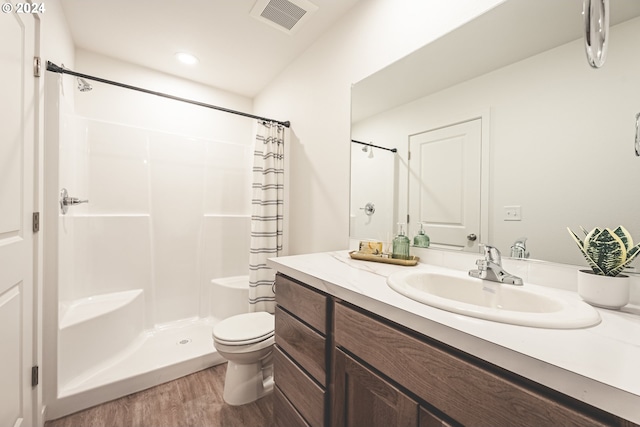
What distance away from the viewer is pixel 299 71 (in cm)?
212

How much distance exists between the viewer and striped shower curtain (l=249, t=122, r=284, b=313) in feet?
6.79

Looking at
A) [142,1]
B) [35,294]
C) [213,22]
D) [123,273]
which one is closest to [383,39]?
[213,22]

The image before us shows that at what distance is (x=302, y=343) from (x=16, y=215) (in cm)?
128

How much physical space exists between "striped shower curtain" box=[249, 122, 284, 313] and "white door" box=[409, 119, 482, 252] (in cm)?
117

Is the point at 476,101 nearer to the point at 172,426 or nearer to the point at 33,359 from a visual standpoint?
the point at 172,426

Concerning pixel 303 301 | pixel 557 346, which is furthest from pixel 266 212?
pixel 557 346

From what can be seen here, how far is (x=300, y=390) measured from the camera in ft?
3.52

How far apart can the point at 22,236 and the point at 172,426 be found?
120 centimetres

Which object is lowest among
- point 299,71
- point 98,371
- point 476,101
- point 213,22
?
point 98,371

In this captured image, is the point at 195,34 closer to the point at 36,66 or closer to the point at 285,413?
the point at 36,66

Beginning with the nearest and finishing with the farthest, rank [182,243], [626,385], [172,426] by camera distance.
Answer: [626,385] < [172,426] < [182,243]

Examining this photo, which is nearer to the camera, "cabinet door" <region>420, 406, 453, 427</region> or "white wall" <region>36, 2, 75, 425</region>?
"cabinet door" <region>420, 406, 453, 427</region>

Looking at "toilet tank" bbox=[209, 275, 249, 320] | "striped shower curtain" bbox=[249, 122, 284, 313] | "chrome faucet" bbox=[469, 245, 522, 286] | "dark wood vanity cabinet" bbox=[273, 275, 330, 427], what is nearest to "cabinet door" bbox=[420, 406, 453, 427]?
"dark wood vanity cabinet" bbox=[273, 275, 330, 427]

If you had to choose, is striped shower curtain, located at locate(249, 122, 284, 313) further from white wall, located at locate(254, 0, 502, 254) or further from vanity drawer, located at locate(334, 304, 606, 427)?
vanity drawer, located at locate(334, 304, 606, 427)
